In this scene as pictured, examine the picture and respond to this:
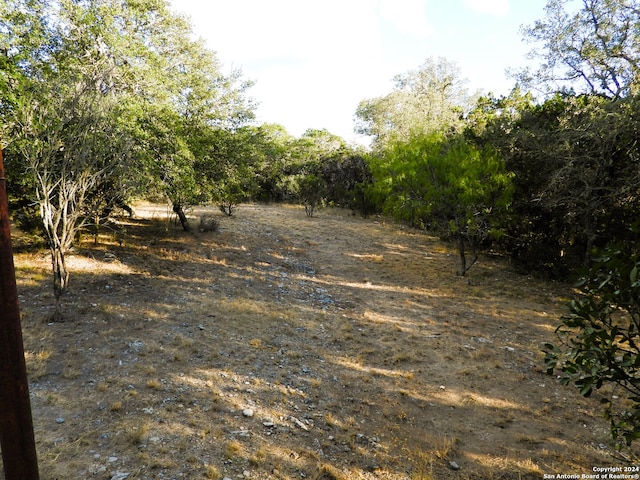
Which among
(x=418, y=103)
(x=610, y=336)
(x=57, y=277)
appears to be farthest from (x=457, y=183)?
(x=418, y=103)

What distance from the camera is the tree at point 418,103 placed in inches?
1107

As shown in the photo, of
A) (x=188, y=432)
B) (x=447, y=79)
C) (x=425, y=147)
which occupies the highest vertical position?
(x=447, y=79)

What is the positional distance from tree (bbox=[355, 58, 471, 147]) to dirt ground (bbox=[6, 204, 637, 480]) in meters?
17.0

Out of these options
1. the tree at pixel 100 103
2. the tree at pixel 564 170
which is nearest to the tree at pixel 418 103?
the tree at pixel 564 170

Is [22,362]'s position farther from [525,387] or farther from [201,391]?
[525,387]

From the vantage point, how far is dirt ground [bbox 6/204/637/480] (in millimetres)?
5242

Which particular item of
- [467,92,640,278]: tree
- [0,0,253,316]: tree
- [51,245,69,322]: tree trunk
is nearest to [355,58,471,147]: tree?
[467,92,640,278]: tree

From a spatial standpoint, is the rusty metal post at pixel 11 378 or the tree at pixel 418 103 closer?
the rusty metal post at pixel 11 378

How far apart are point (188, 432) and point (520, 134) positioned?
52.5ft

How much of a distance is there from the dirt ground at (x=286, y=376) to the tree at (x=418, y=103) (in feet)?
55.7

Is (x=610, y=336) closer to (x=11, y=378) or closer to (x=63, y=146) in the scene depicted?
(x=11, y=378)

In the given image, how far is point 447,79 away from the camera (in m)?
32.5

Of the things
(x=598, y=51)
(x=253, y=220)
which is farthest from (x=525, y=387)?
(x=253, y=220)

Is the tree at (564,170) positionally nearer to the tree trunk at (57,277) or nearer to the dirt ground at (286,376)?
the dirt ground at (286,376)
